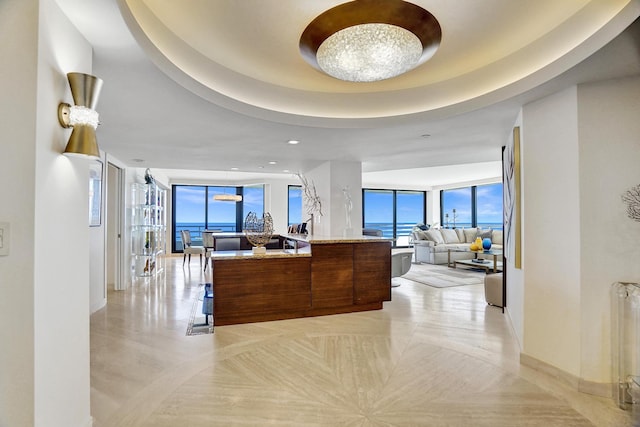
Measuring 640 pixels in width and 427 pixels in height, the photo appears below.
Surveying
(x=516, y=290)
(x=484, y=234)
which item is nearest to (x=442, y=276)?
(x=484, y=234)

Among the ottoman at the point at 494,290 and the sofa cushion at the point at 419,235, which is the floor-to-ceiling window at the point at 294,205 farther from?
the ottoman at the point at 494,290

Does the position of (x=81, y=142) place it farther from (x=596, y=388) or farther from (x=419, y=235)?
(x=419, y=235)

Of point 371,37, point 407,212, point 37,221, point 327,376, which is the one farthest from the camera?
point 407,212

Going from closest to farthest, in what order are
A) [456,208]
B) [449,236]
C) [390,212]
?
[449,236] → [456,208] → [390,212]

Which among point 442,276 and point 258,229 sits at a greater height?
point 258,229

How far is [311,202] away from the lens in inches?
264

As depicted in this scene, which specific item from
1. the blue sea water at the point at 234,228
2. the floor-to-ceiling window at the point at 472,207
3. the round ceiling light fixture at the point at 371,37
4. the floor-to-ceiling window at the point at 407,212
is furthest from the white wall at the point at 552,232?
the floor-to-ceiling window at the point at 407,212

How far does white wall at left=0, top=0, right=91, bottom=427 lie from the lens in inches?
49.8

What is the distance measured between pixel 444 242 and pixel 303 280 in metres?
6.62

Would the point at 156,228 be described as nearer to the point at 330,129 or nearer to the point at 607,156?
the point at 330,129

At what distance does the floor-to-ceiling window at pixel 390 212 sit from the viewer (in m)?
12.4

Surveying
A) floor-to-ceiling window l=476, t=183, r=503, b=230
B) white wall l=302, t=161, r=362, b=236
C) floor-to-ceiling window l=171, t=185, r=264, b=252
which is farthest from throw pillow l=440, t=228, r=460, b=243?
floor-to-ceiling window l=171, t=185, r=264, b=252

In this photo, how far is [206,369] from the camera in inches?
109

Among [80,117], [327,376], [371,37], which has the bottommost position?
[327,376]
